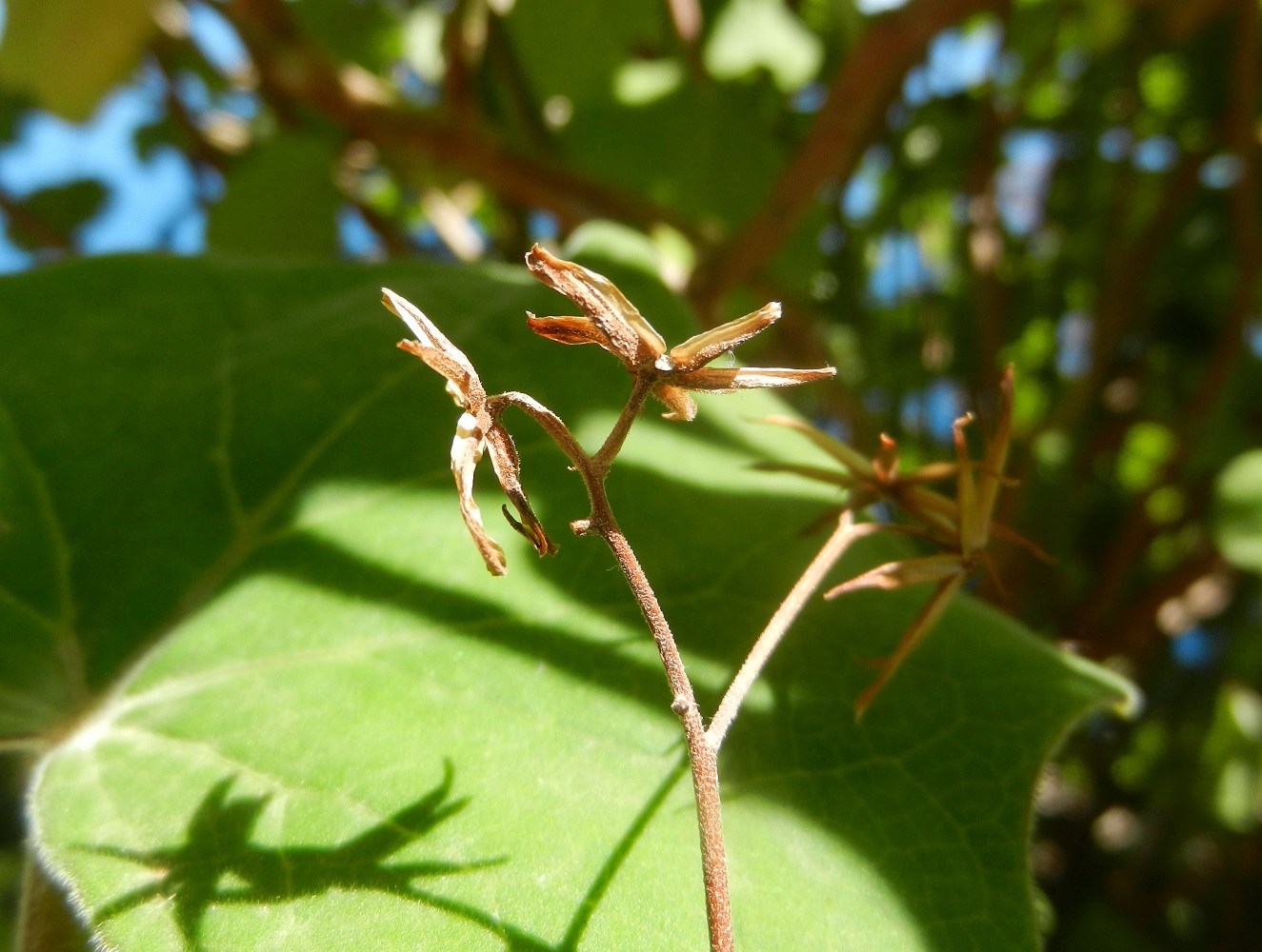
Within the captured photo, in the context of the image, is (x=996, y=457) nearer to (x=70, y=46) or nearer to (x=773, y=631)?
(x=773, y=631)

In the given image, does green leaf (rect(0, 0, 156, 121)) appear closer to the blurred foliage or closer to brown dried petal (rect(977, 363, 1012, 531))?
the blurred foliage

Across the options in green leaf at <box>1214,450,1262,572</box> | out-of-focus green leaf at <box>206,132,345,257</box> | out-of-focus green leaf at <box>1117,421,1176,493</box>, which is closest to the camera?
green leaf at <box>1214,450,1262,572</box>

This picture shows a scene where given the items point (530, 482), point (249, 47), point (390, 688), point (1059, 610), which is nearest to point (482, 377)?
point (530, 482)

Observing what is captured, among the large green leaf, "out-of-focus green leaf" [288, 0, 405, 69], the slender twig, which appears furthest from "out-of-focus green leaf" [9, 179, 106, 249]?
the slender twig

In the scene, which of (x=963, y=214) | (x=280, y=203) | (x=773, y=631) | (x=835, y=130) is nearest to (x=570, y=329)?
(x=773, y=631)

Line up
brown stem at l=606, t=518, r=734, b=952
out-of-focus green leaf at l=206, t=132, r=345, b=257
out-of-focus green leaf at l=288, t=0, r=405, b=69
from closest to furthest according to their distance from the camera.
A: brown stem at l=606, t=518, r=734, b=952
out-of-focus green leaf at l=206, t=132, r=345, b=257
out-of-focus green leaf at l=288, t=0, r=405, b=69

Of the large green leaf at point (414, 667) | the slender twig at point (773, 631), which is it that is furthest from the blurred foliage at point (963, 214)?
the slender twig at point (773, 631)

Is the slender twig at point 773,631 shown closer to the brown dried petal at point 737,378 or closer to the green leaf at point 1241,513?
the brown dried petal at point 737,378

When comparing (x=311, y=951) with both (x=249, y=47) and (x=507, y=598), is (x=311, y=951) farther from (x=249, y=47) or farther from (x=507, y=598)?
(x=249, y=47)
